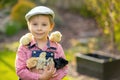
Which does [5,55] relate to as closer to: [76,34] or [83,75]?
[83,75]

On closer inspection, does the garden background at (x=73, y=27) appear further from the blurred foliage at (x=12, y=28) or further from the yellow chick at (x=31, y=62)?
the yellow chick at (x=31, y=62)

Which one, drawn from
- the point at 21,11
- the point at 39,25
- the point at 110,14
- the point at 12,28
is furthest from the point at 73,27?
the point at 39,25

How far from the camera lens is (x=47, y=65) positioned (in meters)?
4.10

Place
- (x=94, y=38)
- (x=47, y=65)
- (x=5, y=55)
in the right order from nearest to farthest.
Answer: (x=47, y=65)
(x=5, y=55)
(x=94, y=38)

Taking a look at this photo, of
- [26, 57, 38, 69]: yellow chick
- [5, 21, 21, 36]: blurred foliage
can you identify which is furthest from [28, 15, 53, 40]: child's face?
[5, 21, 21, 36]: blurred foliage

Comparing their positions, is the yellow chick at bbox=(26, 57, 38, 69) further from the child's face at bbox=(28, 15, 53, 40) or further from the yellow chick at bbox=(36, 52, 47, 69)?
the child's face at bbox=(28, 15, 53, 40)

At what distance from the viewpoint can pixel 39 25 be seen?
163 inches

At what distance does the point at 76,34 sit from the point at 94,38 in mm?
1087

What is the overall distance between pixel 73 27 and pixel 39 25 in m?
9.81

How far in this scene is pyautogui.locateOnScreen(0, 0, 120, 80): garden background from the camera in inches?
342

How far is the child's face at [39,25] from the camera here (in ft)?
13.6

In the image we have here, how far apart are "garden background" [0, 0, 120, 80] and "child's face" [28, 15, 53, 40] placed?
3.59 m

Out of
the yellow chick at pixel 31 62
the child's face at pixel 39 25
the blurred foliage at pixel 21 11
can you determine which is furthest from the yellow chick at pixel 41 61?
the blurred foliage at pixel 21 11

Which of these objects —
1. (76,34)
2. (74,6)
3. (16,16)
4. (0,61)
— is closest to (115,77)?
(0,61)
